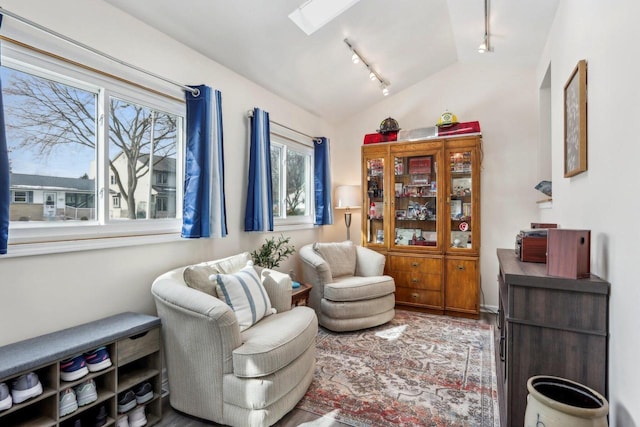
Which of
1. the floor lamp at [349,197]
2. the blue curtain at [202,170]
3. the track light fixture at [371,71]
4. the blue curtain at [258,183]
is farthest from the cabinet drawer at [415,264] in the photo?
the blue curtain at [202,170]

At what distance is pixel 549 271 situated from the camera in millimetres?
1586

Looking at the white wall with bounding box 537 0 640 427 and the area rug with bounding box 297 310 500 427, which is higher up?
the white wall with bounding box 537 0 640 427

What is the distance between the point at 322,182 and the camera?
4250 millimetres

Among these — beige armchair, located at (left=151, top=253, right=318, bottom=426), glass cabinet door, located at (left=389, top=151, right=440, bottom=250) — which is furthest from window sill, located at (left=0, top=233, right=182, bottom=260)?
glass cabinet door, located at (left=389, top=151, right=440, bottom=250)

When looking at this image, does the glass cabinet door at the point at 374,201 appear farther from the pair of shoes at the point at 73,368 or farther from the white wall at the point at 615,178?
the pair of shoes at the point at 73,368

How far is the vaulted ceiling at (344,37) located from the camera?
2.40 metres

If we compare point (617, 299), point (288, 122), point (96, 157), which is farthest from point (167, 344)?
point (288, 122)

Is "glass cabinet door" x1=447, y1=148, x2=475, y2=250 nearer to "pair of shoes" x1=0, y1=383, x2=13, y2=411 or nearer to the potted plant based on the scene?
the potted plant

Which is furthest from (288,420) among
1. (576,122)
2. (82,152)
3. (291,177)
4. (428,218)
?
(428,218)

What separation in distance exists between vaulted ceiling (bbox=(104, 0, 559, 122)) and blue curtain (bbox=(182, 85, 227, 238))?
464 millimetres

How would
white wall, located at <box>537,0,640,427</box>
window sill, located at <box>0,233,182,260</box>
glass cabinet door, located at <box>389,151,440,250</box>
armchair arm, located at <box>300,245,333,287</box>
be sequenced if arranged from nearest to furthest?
→ white wall, located at <box>537,0,640,427</box> → window sill, located at <box>0,233,182,260</box> → armchair arm, located at <box>300,245,333,287</box> → glass cabinet door, located at <box>389,151,440,250</box>

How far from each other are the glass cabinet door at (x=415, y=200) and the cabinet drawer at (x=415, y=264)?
0.14m

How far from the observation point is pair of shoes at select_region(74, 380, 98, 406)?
160 centimetres

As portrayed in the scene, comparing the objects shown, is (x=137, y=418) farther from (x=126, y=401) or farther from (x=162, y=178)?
(x=162, y=178)
